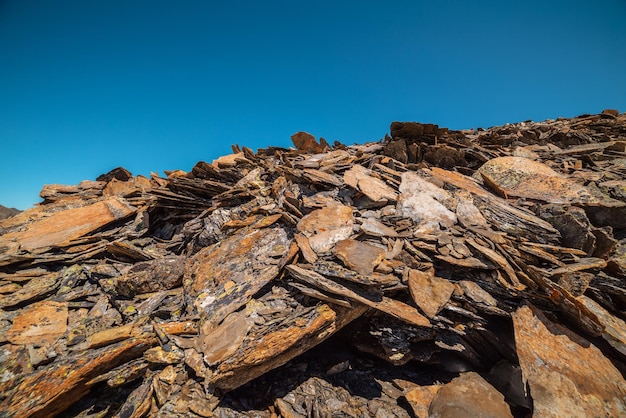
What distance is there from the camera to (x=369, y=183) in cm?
670

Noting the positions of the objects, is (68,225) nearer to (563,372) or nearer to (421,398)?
(421,398)

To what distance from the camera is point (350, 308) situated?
4.12 metres

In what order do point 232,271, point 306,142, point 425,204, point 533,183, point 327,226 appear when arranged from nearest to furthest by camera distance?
point 232,271, point 327,226, point 425,204, point 533,183, point 306,142

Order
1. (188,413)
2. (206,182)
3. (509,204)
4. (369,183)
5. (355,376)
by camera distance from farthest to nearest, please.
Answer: (206,182), (369,183), (509,204), (355,376), (188,413)

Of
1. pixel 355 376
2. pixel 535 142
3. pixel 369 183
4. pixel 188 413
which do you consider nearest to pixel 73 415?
pixel 188 413

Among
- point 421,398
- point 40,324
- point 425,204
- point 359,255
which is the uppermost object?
point 425,204

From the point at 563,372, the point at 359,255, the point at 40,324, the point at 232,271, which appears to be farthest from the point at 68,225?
the point at 563,372

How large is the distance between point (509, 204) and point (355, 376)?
5.37 meters

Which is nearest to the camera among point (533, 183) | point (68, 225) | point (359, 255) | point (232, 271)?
point (359, 255)

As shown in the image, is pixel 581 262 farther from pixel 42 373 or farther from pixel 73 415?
pixel 42 373

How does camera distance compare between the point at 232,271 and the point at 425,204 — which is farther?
the point at 425,204

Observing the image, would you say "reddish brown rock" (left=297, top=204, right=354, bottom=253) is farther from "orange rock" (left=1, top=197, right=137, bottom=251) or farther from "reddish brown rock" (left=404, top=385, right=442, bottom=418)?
"orange rock" (left=1, top=197, right=137, bottom=251)

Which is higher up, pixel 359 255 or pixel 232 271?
pixel 232 271

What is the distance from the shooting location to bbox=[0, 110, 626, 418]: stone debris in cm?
353
